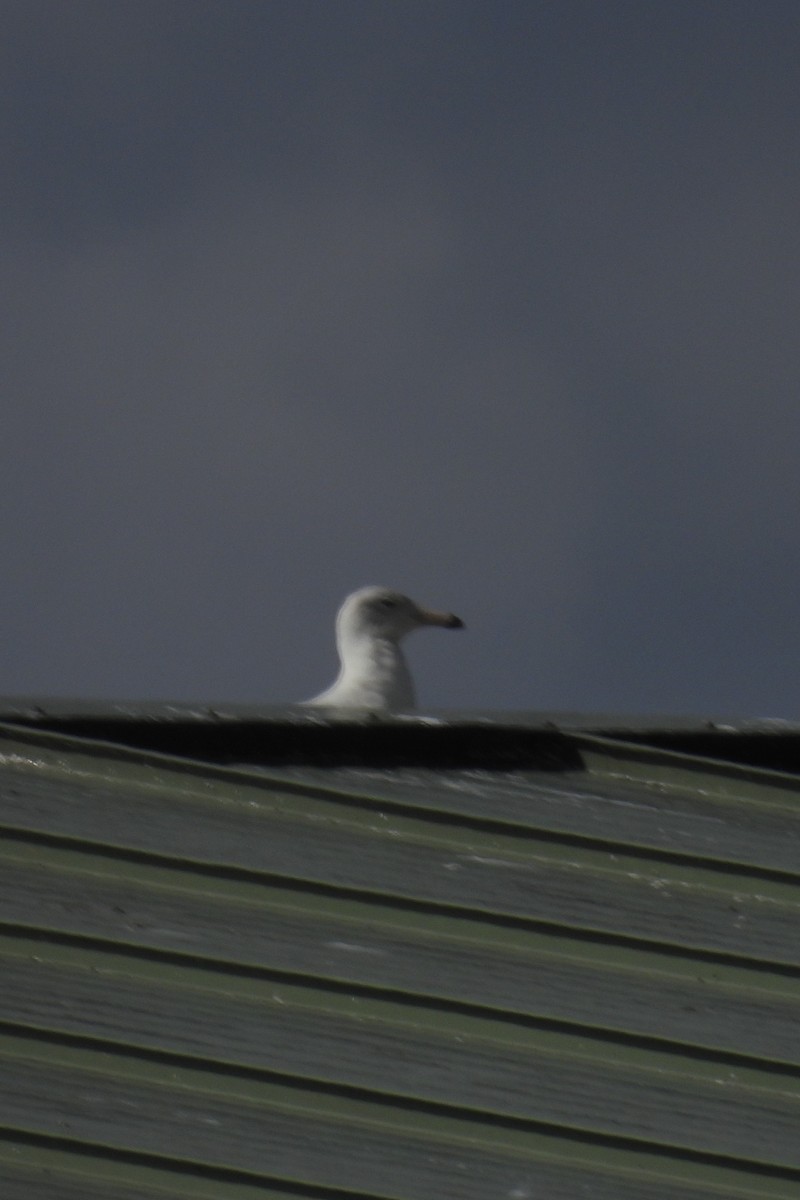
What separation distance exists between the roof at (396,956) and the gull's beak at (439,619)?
5.78 m

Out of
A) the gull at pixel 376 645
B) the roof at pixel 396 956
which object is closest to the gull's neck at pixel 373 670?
the gull at pixel 376 645

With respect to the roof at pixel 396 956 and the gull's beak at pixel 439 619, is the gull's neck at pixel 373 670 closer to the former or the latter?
the gull's beak at pixel 439 619

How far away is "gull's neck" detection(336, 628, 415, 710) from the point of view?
9.57 meters

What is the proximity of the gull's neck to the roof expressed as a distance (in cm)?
449

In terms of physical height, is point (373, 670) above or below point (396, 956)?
above

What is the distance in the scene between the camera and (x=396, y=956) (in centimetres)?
438

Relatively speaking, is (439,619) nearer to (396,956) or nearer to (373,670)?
(373,670)

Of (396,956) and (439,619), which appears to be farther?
(439,619)

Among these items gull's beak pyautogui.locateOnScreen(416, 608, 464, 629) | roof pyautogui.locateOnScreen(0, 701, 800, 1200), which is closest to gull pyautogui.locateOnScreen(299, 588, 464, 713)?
gull's beak pyautogui.locateOnScreen(416, 608, 464, 629)

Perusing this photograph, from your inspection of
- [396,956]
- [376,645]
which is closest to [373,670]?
[376,645]

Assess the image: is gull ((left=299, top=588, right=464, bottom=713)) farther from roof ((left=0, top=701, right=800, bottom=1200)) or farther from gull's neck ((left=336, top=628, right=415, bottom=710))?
roof ((left=0, top=701, right=800, bottom=1200))

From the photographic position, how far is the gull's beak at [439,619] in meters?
10.7

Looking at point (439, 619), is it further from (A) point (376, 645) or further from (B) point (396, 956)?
(B) point (396, 956)

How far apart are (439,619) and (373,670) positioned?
97 cm
